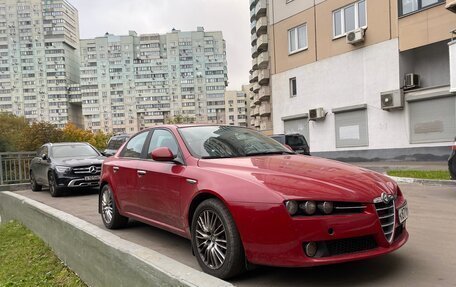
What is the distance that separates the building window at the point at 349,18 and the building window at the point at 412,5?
79.9 inches

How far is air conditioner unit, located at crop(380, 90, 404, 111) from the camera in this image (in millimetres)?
18609

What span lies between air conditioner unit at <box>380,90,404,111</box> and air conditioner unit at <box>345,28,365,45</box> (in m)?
2.93

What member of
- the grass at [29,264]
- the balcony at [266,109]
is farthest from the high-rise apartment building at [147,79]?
the grass at [29,264]

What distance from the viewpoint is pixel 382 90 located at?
64.3 feet

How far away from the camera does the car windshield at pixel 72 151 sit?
12.3 meters

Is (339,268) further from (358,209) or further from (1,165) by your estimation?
(1,165)

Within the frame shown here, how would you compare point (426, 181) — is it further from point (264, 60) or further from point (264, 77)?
point (264, 60)

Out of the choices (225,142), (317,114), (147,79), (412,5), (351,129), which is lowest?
(225,142)

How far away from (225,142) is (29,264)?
147 inches

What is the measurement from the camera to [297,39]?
82.6ft

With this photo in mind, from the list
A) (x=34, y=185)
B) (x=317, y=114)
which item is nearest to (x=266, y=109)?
(x=317, y=114)

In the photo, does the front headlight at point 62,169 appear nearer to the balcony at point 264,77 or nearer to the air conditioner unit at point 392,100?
the air conditioner unit at point 392,100

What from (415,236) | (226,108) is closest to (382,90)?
(415,236)

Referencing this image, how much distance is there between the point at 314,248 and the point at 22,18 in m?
133
